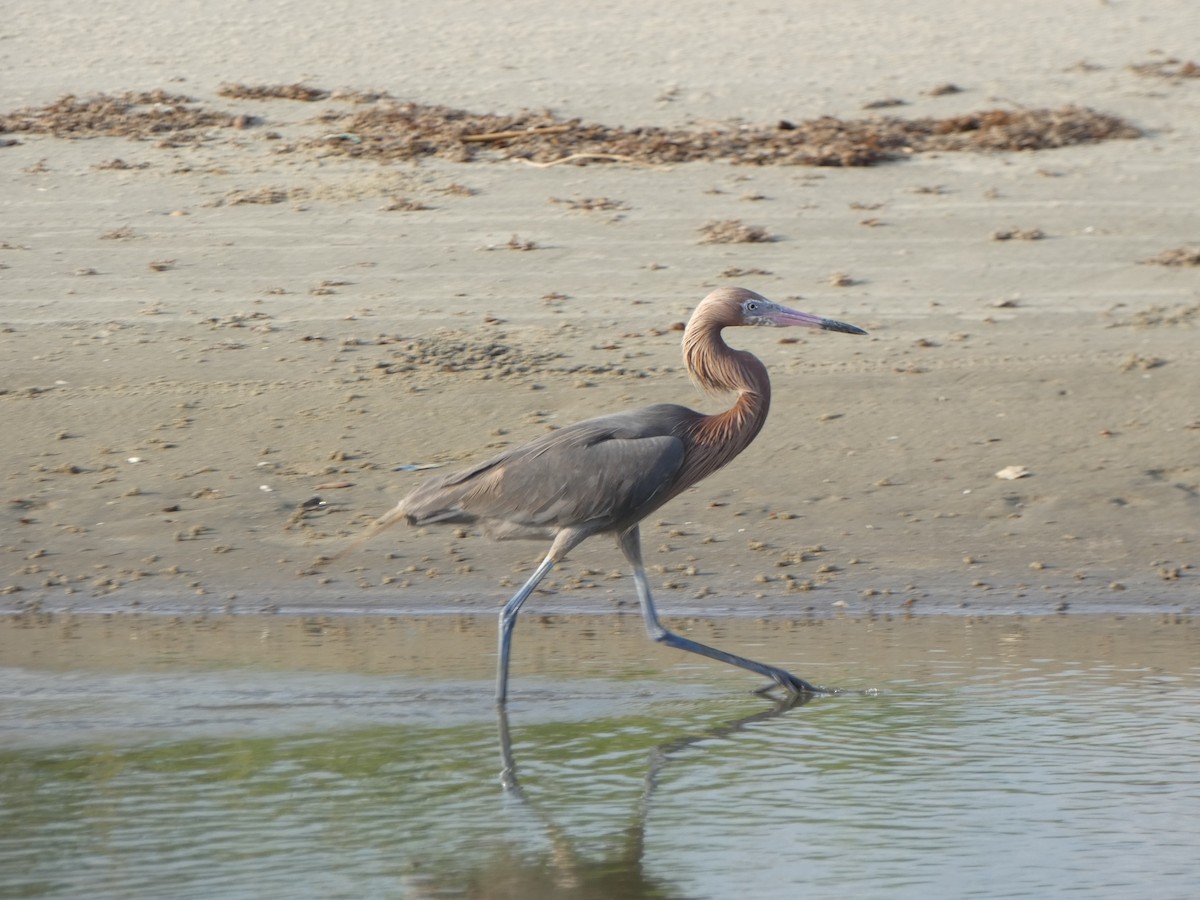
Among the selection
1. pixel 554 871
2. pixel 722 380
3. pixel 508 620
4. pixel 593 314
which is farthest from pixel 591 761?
pixel 593 314

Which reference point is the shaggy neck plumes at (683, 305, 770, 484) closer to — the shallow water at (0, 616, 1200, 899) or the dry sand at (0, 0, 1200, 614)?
the shallow water at (0, 616, 1200, 899)

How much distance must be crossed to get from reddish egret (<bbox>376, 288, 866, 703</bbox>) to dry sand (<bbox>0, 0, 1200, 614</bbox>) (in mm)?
1374

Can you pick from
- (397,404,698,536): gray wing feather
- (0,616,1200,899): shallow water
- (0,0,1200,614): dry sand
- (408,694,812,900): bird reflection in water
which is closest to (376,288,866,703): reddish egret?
(397,404,698,536): gray wing feather

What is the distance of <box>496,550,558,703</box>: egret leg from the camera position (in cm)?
670

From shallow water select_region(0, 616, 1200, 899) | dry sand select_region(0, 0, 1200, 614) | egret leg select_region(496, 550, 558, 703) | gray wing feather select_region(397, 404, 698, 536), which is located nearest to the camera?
shallow water select_region(0, 616, 1200, 899)

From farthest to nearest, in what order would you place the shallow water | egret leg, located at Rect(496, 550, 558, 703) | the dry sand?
1. the dry sand
2. egret leg, located at Rect(496, 550, 558, 703)
3. the shallow water

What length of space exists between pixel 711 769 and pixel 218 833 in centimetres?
162

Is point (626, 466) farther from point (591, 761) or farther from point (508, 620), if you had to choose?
point (591, 761)

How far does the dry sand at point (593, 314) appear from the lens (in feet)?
27.9

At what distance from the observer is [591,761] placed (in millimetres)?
6219

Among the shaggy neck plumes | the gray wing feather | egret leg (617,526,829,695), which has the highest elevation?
the shaggy neck plumes

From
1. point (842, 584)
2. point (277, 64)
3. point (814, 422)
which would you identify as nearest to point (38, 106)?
point (277, 64)

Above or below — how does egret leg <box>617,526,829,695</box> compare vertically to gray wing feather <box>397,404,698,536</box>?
below

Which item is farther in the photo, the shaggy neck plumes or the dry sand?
the dry sand
